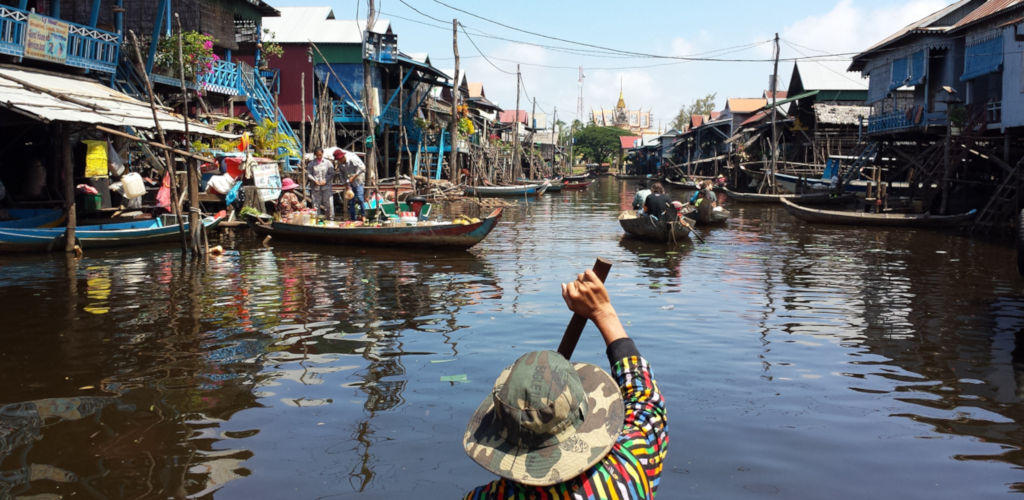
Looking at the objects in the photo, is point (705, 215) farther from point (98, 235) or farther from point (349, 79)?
point (349, 79)

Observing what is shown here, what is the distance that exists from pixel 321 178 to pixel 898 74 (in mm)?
21229

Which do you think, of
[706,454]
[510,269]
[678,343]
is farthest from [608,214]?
[706,454]

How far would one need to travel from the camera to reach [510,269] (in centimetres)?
1289

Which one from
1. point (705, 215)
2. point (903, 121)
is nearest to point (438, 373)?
point (705, 215)

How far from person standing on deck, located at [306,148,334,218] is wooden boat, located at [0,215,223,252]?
86.1 inches

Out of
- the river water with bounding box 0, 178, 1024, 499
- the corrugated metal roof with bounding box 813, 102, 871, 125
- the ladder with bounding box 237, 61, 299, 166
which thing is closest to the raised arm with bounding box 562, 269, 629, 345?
the river water with bounding box 0, 178, 1024, 499

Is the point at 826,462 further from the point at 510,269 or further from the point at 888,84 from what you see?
the point at 888,84

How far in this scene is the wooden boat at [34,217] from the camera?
45.5ft

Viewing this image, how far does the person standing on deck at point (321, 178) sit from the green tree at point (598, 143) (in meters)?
Result: 77.3

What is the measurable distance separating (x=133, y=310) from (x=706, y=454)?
701 cm

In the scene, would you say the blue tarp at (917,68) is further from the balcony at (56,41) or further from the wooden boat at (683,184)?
the balcony at (56,41)

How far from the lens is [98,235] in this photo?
45.5ft

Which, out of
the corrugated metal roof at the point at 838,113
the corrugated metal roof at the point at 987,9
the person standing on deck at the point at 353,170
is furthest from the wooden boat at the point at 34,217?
the corrugated metal roof at the point at 838,113

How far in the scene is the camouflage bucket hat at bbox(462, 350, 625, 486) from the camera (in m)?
1.88
